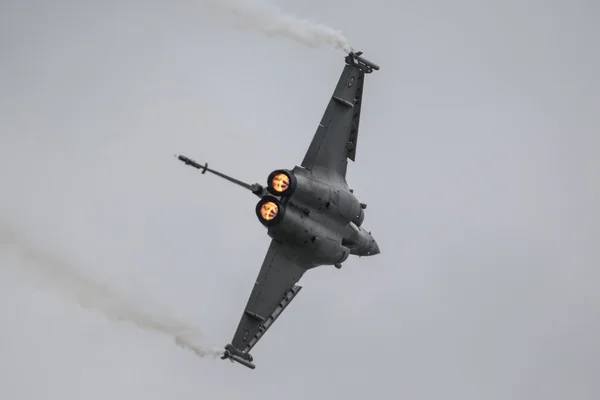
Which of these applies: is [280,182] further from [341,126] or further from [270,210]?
[341,126]

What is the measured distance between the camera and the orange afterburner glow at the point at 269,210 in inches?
1499

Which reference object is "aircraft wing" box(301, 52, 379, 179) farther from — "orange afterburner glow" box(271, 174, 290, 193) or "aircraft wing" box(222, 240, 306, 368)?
"aircraft wing" box(222, 240, 306, 368)

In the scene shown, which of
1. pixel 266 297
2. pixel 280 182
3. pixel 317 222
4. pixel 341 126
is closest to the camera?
pixel 280 182

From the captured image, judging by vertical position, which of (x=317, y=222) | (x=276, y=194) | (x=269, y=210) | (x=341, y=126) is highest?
(x=341, y=126)

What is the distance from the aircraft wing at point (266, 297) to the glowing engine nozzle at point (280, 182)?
2.69m

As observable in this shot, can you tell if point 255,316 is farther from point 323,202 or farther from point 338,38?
point 338,38

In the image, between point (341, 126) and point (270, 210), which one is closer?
point (270, 210)

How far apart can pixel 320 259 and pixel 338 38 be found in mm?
6313

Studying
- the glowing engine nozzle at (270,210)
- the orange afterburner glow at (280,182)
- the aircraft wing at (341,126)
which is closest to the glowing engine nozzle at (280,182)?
the orange afterburner glow at (280,182)

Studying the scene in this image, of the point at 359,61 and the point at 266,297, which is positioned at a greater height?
the point at 359,61

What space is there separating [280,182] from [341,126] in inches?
152

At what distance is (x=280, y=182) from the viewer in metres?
38.0

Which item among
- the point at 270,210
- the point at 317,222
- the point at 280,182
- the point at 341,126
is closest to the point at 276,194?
the point at 280,182

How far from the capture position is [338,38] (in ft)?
135
